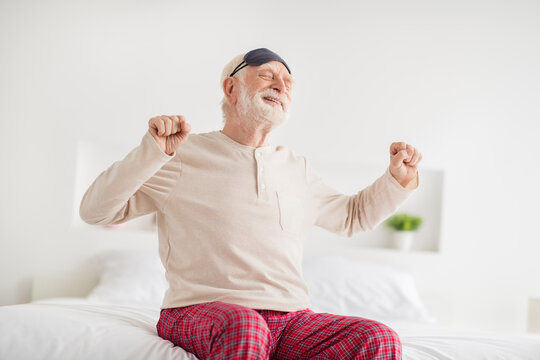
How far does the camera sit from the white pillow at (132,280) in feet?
8.62

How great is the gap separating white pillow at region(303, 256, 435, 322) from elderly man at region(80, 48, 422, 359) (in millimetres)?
981

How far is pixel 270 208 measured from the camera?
1.55 meters

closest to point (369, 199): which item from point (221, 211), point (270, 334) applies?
point (221, 211)

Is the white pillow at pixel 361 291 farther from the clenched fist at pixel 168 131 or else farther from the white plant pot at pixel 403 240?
the clenched fist at pixel 168 131

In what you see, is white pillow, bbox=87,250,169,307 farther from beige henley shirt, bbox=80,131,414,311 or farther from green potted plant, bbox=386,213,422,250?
green potted plant, bbox=386,213,422,250

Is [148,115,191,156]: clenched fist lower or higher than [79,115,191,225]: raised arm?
higher

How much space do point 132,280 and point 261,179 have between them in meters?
1.40

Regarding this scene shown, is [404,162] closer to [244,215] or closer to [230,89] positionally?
[244,215]

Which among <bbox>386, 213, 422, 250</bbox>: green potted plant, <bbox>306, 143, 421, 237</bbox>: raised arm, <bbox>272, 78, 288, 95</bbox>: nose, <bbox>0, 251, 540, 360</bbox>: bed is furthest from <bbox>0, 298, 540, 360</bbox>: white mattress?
<bbox>386, 213, 422, 250</bbox>: green potted plant

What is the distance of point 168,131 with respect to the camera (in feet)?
4.32

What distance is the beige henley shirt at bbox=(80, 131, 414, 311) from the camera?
1396 mm

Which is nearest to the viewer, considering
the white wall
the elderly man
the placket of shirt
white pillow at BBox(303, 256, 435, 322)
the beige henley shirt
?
the elderly man

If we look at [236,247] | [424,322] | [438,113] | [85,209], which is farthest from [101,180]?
[438,113]

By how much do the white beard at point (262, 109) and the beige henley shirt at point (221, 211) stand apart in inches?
3.7
